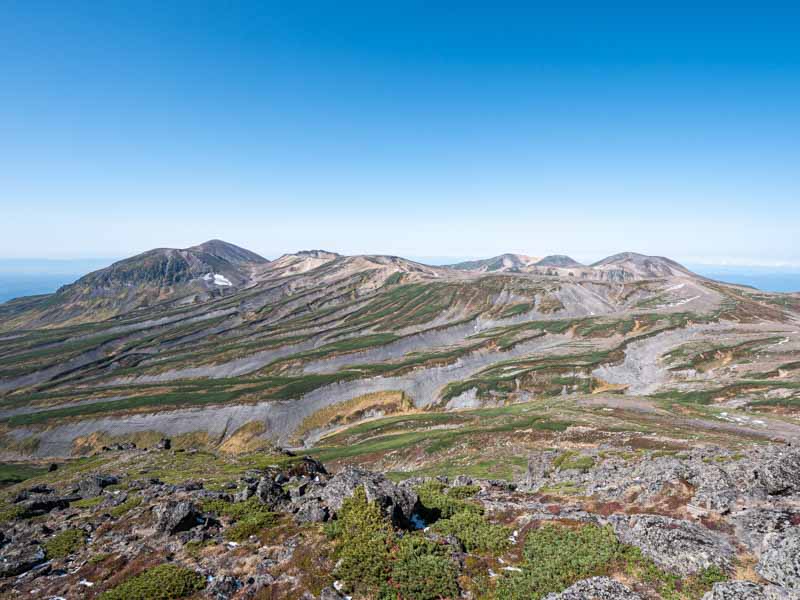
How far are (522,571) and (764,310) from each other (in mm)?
219990

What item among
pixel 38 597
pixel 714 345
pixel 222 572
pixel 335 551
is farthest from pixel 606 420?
pixel 714 345

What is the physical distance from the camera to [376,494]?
69.7 ft

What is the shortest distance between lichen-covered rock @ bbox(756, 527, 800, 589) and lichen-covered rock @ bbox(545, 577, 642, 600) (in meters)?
5.03

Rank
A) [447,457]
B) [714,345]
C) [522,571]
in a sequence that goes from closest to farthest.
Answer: [522,571]
[447,457]
[714,345]

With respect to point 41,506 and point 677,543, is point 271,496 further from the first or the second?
point 41,506

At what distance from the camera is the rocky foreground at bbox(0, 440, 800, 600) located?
15.6 metres

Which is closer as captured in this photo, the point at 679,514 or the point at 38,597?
the point at 38,597

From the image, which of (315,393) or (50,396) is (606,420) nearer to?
(315,393)

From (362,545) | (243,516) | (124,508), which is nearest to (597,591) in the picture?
(362,545)

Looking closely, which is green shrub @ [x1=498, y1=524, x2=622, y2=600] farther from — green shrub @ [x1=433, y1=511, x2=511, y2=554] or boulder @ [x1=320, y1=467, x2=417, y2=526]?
boulder @ [x1=320, y1=467, x2=417, y2=526]

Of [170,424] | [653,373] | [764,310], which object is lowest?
[170,424]

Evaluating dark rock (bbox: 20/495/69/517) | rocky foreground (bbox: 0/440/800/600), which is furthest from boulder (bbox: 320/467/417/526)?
dark rock (bbox: 20/495/69/517)

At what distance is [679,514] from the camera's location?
806 inches

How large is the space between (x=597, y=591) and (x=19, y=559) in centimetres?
3173
